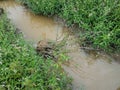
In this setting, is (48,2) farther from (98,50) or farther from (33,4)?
(98,50)

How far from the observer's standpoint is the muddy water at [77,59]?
4.17 metres

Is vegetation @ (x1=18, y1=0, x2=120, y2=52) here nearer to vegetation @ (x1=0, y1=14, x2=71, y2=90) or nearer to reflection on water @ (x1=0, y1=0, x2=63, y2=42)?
reflection on water @ (x1=0, y1=0, x2=63, y2=42)

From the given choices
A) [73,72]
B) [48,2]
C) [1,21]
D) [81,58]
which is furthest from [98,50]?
[1,21]

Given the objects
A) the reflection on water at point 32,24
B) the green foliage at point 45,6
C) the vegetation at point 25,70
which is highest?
the green foliage at point 45,6

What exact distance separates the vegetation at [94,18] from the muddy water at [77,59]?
219 millimetres

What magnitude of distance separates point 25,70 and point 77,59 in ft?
4.02

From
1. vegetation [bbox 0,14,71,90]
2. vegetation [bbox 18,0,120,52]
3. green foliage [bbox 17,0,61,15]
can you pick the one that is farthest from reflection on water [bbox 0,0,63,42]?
vegetation [bbox 0,14,71,90]

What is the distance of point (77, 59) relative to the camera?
4.57 m

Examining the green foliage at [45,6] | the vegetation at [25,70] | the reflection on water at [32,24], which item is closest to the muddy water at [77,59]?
the reflection on water at [32,24]

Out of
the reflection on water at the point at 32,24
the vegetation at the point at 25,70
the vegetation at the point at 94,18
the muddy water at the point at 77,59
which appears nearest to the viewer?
the vegetation at the point at 25,70

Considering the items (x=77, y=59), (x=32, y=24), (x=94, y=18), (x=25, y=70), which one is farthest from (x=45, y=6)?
(x=25, y=70)

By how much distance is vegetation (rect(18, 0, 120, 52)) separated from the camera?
452cm

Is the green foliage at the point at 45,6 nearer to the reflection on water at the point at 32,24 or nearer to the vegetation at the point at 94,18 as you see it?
the vegetation at the point at 94,18

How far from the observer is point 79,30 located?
501 cm
